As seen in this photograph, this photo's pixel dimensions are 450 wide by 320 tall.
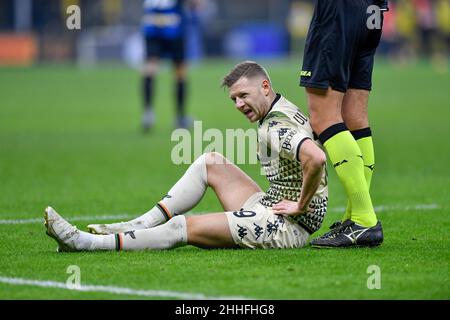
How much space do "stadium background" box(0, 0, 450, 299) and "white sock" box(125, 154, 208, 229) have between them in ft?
0.87

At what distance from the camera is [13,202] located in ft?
28.2

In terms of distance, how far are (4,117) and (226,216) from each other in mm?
12641

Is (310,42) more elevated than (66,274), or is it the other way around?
(310,42)

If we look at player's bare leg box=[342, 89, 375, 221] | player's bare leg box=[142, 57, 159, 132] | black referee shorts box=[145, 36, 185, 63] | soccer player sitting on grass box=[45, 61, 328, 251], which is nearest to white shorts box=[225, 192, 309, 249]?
soccer player sitting on grass box=[45, 61, 328, 251]

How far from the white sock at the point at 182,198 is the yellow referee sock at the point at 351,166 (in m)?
0.75

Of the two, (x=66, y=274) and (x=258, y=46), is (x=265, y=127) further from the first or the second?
(x=258, y=46)

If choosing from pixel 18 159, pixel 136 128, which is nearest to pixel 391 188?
pixel 18 159

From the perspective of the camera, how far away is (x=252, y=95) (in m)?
Answer: 5.95

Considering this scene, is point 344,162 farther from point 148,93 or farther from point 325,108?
point 148,93

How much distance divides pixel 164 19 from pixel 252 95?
10988 mm

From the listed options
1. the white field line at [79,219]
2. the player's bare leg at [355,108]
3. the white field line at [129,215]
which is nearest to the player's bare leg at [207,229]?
the player's bare leg at [355,108]

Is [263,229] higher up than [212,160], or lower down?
lower down

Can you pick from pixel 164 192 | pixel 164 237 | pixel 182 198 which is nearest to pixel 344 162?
pixel 182 198

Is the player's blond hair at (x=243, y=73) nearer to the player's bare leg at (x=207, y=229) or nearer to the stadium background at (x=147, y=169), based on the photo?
the player's bare leg at (x=207, y=229)
